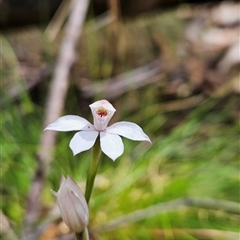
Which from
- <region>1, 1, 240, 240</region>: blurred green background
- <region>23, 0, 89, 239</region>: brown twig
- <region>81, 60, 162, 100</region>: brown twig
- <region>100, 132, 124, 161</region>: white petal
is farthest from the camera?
<region>81, 60, 162, 100</region>: brown twig

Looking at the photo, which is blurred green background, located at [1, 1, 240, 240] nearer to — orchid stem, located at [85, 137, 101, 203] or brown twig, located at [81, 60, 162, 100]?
brown twig, located at [81, 60, 162, 100]

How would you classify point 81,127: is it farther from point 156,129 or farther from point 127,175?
point 156,129

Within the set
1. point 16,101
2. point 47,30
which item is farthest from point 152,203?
point 47,30

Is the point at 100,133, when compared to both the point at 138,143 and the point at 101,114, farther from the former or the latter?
the point at 138,143

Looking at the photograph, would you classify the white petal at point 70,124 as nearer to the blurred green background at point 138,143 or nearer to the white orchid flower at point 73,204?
the white orchid flower at point 73,204

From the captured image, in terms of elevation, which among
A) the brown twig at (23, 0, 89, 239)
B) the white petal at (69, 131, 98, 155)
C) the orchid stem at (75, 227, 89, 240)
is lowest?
the brown twig at (23, 0, 89, 239)

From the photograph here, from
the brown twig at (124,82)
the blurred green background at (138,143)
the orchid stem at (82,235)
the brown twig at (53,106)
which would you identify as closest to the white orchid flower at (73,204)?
the orchid stem at (82,235)

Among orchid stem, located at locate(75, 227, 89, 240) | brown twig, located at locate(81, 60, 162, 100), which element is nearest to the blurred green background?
Result: brown twig, located at locate(81, 60, 162, 100)
